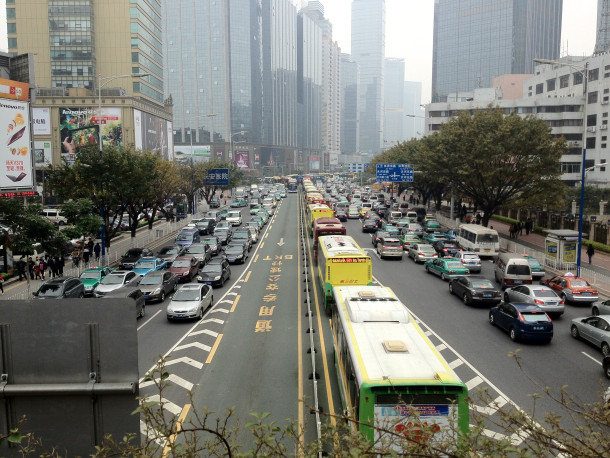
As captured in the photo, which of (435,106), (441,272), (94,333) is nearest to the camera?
(94,333)

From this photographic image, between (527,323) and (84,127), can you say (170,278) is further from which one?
(84,127)

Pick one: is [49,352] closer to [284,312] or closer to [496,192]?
[284,312]

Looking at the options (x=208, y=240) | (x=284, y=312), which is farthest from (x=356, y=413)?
(x=208, y=240)

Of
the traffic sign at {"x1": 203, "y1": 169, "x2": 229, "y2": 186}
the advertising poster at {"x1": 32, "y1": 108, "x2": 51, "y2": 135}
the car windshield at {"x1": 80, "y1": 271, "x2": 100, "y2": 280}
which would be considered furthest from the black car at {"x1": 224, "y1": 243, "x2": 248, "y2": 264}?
the advertising poster at {"x1": 32, "y1": 108, "x2": 51, "y2": 135}

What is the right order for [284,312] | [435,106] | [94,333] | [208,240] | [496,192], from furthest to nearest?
[435,106] → [496,192] → [208,240] → [284,312] → [94,333]

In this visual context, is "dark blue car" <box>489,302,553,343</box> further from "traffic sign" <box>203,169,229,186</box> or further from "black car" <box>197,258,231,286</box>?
"traffic sign" <box>203,169,229,186</box>
